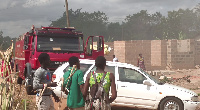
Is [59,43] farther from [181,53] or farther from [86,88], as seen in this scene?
[181,53]

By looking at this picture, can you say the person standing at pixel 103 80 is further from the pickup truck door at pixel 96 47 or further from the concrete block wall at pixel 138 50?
the concrete block wall at pixel 138 50

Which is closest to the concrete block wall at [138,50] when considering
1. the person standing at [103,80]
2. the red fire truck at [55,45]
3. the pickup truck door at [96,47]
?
the pickup truck door at [96,47]

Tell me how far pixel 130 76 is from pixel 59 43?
180 inches

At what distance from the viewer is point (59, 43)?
12.8 m

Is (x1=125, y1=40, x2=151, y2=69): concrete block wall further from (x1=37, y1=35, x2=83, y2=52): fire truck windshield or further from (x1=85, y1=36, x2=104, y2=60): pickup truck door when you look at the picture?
(x1=37, y1=35, x2=83, y2=52): fire truck windshield

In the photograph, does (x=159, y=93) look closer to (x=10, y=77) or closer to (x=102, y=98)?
(x=102, y=98)

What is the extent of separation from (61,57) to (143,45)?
17.6 metres

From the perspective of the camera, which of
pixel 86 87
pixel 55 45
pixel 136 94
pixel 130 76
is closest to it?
pixel 86 87

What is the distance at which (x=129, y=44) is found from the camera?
97.2 feet

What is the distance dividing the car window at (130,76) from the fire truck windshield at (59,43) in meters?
4.15

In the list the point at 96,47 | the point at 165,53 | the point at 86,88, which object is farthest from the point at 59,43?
the point at 165,53

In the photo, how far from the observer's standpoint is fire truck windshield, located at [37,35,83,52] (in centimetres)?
1259

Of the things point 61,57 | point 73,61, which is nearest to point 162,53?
point 61,57

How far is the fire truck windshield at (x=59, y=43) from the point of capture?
12.6 meters
